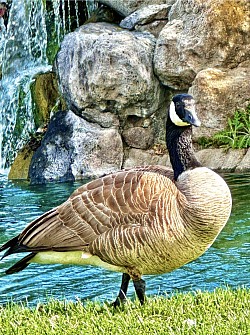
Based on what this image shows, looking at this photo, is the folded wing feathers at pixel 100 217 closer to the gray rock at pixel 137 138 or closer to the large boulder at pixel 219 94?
the large boulder at pixel 219 94

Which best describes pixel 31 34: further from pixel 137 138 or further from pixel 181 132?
pixel 181 132

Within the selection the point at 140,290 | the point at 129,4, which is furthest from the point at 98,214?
the point at 129,4

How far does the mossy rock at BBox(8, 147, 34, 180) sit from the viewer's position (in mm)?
17984

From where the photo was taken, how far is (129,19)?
733 inches

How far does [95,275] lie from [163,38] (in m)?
9.41

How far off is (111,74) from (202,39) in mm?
2048

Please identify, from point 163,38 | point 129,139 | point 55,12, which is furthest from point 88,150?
point 55,12

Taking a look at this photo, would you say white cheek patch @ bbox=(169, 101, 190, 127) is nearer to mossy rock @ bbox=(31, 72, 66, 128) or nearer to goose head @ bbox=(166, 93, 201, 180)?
goose head @ bbox=(166, 93, 201, 180)

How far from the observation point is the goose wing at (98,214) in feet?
18.6

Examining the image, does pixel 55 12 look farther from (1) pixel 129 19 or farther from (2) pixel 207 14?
(2) pixel 207 14

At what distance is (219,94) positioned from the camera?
1616 cm

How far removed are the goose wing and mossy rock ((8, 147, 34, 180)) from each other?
11.9 m

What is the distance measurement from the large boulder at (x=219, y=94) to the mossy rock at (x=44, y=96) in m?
4.46

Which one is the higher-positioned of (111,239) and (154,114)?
(111,239)
